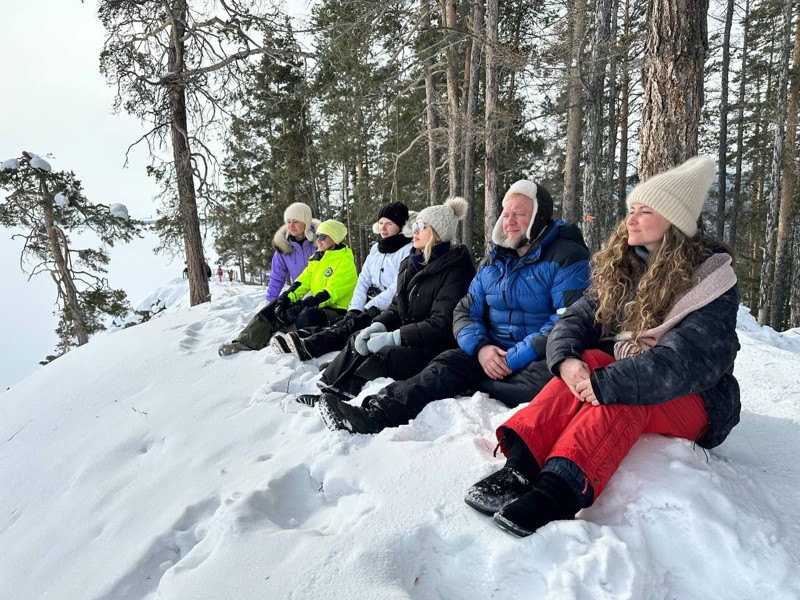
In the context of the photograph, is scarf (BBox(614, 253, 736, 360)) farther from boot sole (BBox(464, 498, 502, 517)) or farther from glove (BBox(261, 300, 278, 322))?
glove (BBox(261, 300, 278, 322))

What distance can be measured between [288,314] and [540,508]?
155 inches

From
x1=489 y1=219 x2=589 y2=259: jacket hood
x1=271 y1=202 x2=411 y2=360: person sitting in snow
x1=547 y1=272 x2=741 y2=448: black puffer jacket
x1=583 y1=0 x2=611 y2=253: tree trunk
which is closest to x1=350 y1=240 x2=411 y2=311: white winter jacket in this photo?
x1=271 y1=202 x2=411 y2=360: person sitting in snow

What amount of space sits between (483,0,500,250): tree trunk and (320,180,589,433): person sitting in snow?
5.28m

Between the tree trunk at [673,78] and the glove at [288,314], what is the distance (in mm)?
3727

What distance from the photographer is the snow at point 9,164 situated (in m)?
14.2

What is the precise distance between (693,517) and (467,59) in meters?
13.1

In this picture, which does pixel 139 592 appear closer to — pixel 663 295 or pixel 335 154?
pixel 663 295

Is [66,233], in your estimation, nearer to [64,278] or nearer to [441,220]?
[64,278]

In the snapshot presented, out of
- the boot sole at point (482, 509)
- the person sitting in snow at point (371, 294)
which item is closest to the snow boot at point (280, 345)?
the person sitting in snow at point (371, 294)

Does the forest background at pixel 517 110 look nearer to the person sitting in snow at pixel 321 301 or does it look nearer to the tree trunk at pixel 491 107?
the tree trunk at pixel 491 107

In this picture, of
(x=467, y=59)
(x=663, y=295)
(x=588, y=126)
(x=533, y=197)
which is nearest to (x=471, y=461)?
(x=663, y=295)

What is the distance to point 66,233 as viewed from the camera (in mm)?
15750

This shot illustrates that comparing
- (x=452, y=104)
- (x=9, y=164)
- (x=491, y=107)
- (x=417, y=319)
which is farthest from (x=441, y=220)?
(x=9, y=164)

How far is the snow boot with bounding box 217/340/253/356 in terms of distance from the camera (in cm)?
493
